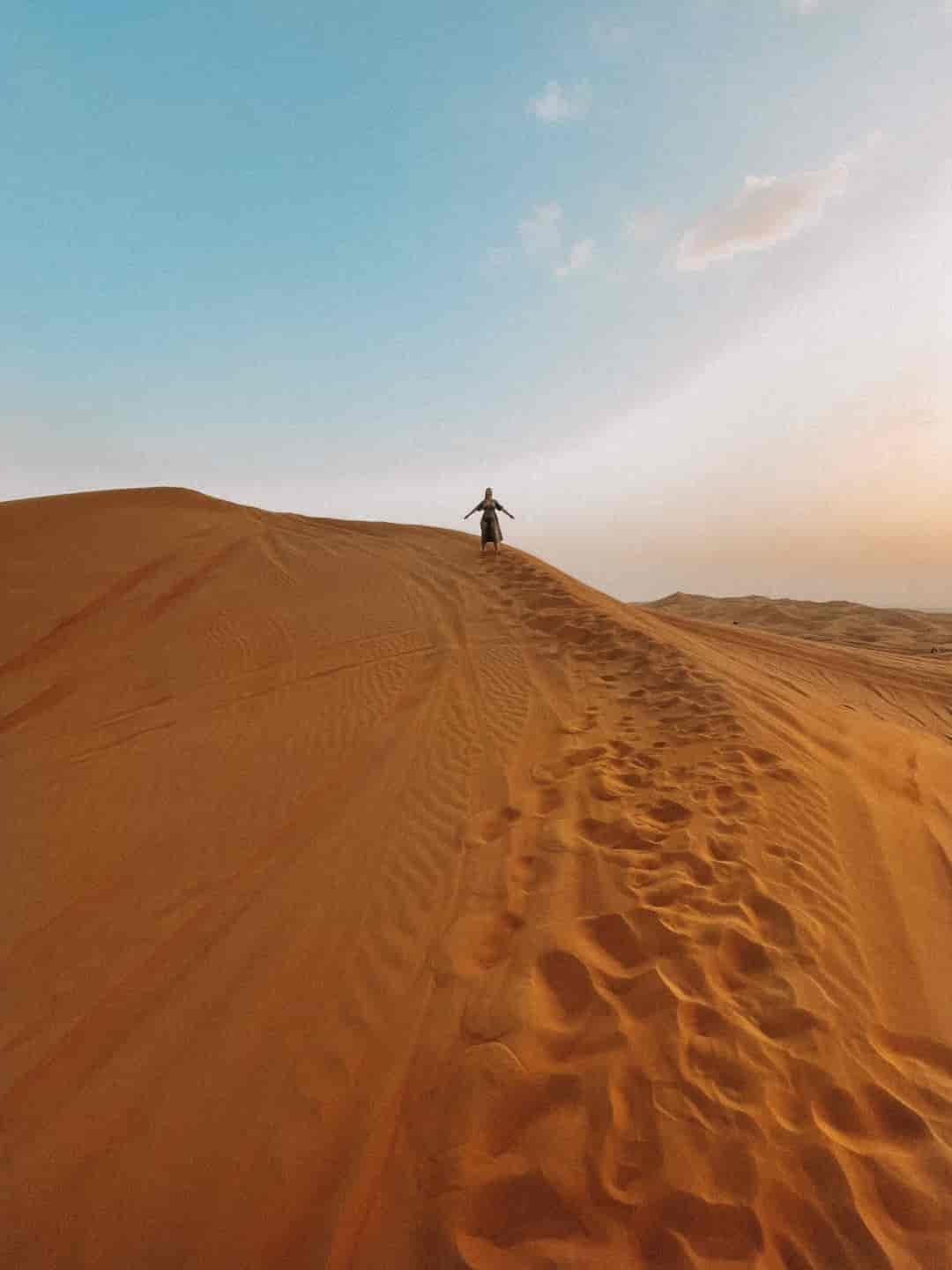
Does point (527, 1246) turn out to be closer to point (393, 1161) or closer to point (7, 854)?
point (393, 1161)

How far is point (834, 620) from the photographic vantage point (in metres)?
16.9

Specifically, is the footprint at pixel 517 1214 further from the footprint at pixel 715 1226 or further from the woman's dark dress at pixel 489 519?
the woman's dark dress at pixel 489 519

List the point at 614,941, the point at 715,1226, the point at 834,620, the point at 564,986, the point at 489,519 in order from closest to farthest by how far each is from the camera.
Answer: the point at 715,1226, the point at 564,986, the point at 614,941, the point at 489,519, the point at 834,620

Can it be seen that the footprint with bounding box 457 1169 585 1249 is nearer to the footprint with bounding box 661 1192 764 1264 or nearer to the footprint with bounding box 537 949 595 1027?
the footprint with bounding box 661 1192 764 1264

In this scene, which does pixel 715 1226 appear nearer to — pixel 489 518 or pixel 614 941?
pixel 614 941

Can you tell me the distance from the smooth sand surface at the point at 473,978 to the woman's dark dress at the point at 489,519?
608 cm

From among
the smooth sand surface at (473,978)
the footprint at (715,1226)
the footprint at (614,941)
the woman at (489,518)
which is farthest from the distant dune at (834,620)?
the footprint at (715,1226)

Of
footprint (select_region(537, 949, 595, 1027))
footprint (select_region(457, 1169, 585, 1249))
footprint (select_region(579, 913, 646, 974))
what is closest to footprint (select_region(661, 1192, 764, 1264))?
footprint (select_region(457, 1169, 585, 1249))

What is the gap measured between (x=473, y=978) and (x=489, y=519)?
10.1m

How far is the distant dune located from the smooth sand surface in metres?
8.38

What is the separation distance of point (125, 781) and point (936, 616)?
2167 cm

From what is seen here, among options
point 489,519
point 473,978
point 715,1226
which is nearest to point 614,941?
point 473,978

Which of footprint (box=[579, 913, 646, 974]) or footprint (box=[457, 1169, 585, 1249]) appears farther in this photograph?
footprint (box=[579, 913, 646, 974])

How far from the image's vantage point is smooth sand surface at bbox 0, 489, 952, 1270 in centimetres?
192
